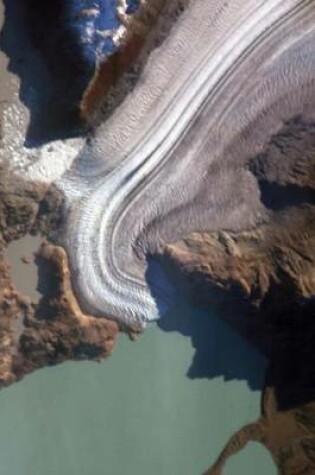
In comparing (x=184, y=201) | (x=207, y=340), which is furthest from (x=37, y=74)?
(x=207, y=340)

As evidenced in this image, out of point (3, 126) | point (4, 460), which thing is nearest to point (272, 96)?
point (3, 126)

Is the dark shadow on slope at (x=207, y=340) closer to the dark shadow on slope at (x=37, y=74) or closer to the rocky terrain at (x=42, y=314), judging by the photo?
the rocky terrain at (x=42, y=314)

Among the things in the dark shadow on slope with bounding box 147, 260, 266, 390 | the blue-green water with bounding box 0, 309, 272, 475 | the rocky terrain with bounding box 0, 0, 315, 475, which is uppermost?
the rocky terrain with bounding box 0, 0, 315, 475

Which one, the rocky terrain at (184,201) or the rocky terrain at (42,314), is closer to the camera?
the rocky terrain at (184,201)

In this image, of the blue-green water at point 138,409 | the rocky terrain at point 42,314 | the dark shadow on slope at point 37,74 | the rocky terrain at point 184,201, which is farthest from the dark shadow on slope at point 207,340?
the dark shadow on slope at point 37,74

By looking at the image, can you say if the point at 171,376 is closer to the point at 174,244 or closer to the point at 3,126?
the point at 174,244

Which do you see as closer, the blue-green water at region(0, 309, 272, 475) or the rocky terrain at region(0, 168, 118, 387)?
the rocky terrain at region(0, 168, 118, 387)

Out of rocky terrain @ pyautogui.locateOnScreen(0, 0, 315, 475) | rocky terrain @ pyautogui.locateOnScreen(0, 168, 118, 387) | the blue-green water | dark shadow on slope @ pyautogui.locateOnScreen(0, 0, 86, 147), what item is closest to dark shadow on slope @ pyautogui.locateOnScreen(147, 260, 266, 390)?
the blue-green water

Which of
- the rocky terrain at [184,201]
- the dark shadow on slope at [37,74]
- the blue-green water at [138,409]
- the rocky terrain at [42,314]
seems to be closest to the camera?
the dark shadow on slope at [37,74]

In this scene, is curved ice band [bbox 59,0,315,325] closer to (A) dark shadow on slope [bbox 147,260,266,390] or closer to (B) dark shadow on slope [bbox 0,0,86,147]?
(A) dark shadow on slope [bbox 147,260,266,390]
